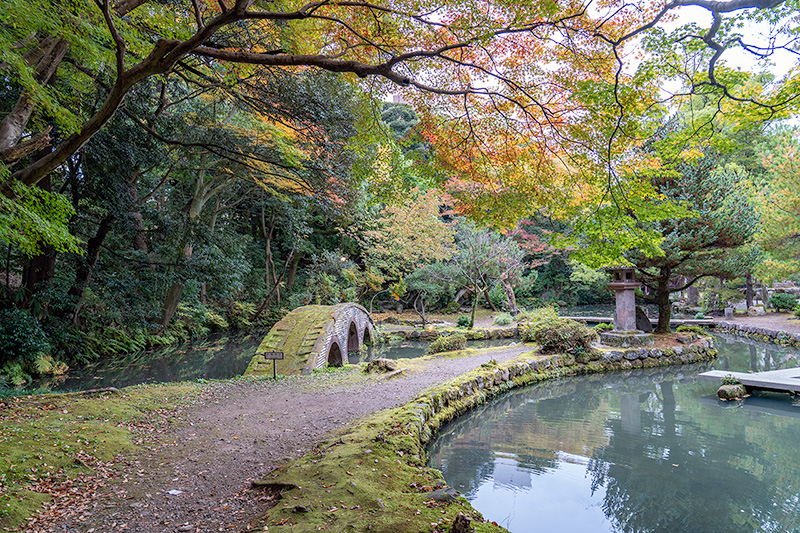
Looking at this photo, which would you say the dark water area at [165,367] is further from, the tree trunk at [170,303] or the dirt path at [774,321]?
the dirt path at [774,321]

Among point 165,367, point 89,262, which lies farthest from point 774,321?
point 89,262

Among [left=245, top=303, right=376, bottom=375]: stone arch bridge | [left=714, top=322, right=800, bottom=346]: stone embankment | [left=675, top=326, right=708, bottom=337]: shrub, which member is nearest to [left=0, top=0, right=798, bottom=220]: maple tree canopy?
[left=245, top=303, right=376, bottom=375]: stone arch bridge

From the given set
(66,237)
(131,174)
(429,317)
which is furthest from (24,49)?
(429,317)

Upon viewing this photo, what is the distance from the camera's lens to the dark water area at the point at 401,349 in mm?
13141

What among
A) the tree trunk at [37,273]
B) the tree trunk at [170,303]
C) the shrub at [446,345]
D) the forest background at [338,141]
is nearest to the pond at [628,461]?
the forest background at [338,141]

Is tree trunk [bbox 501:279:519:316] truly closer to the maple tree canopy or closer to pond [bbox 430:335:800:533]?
pond [bbox 430:335:800:533]

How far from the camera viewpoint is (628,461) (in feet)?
17.0

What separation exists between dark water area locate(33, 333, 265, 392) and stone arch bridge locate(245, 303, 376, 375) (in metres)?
2.43

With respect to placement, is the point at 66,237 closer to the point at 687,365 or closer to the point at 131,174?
the point at 131,174

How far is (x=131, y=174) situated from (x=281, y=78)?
4812 millimetres

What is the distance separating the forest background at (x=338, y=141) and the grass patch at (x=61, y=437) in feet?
5.68

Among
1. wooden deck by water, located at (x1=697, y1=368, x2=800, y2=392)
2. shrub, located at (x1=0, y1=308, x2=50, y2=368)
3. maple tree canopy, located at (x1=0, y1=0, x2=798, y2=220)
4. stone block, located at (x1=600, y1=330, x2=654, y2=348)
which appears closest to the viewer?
maple tree canopy, located at (x1=0, y1=0, x2=798, y2=220)

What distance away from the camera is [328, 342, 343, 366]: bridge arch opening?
33.4 ft

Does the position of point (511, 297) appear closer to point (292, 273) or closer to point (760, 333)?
point (760, 333)
